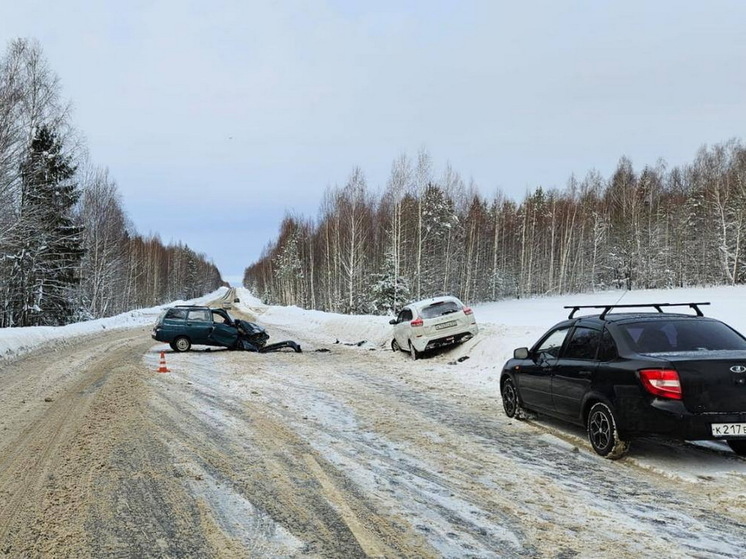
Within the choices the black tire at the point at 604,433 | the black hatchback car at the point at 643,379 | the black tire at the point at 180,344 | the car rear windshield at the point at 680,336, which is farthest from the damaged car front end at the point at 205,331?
the car rear windshield at the point at 680,336

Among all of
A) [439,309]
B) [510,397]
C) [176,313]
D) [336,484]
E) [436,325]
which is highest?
[439,309]

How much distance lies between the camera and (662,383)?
5234mm

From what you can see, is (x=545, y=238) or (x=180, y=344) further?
(x=545, y=238)

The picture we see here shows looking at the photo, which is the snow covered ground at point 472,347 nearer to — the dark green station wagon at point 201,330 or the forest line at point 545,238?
the dark green station wagon at point 201,330

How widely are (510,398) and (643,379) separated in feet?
9.98

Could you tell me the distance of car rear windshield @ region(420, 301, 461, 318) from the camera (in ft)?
53.1

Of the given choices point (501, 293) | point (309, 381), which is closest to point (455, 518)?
point (309, 381)

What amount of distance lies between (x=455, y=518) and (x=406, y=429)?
3.12 metres

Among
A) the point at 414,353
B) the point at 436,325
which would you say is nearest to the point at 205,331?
the point at 414,353

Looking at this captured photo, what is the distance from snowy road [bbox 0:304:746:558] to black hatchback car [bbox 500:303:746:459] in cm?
42

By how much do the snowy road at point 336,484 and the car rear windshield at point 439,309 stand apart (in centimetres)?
691

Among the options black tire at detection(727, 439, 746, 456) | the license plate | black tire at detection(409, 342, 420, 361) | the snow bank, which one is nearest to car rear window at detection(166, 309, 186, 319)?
the snow bank

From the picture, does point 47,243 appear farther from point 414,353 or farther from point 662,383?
point 662,383

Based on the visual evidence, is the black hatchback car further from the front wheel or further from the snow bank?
the snow bank
